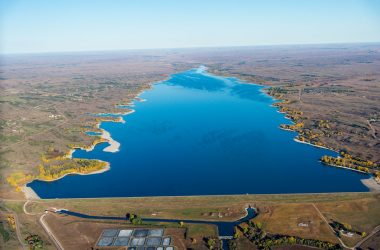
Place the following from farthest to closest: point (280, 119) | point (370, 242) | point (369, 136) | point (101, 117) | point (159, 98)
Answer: point (159, 98), point (101, 117), point (280, 119), point (369, 136), point (370, 242)

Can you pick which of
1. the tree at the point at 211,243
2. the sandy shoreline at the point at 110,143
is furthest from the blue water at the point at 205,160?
the tree at the point at 211,243

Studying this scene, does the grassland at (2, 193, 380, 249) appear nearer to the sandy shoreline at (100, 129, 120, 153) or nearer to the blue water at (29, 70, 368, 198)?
the blue water at (29, 70, 368, 198)

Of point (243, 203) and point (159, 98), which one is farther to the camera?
point (159, 98)

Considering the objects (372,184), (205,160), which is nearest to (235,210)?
(205,160)

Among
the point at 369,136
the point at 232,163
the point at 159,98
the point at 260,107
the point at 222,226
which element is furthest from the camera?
the point at 159,98

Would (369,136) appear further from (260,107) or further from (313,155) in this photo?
(260,107)

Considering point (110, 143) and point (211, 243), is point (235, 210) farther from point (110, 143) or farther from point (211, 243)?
point (110, 143)

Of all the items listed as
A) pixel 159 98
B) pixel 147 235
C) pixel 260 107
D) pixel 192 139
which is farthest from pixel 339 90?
pixel 147 235
